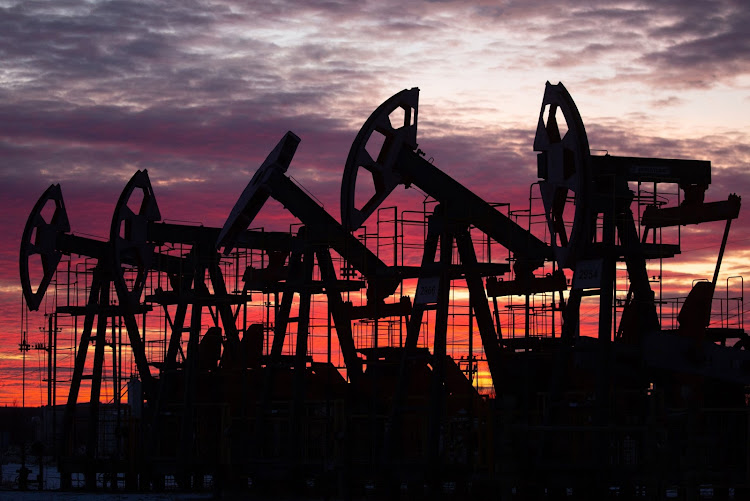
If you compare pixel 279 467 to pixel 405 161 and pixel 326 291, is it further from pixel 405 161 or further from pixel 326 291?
pixel 405 161

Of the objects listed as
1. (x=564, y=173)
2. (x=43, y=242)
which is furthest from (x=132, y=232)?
(x=564, y=173)

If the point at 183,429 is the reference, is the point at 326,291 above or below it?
above

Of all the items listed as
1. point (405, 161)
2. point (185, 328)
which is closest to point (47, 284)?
point (185, 328)

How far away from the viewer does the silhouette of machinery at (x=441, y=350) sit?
20.6m

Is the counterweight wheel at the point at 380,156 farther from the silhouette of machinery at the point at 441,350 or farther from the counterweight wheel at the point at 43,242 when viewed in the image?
the counterweight wheel at the point at 43,242

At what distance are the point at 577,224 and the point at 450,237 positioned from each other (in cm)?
402

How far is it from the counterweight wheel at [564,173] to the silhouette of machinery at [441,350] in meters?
0.04

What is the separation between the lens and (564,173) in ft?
69.7

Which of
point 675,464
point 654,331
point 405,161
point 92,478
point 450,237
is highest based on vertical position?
point 405,161

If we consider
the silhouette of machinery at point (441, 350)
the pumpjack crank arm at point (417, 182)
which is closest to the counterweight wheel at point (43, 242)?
the silhouette of machinery at point (441, 350)

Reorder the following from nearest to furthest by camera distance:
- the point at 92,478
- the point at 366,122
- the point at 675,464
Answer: the point at 675,464
the point at 366,122
the point at 92,478

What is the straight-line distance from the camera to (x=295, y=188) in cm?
2716

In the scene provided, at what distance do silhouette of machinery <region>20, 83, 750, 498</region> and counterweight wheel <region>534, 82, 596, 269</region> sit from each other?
0.04 metres

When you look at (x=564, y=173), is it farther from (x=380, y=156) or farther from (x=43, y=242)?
(x=43, y=242)
